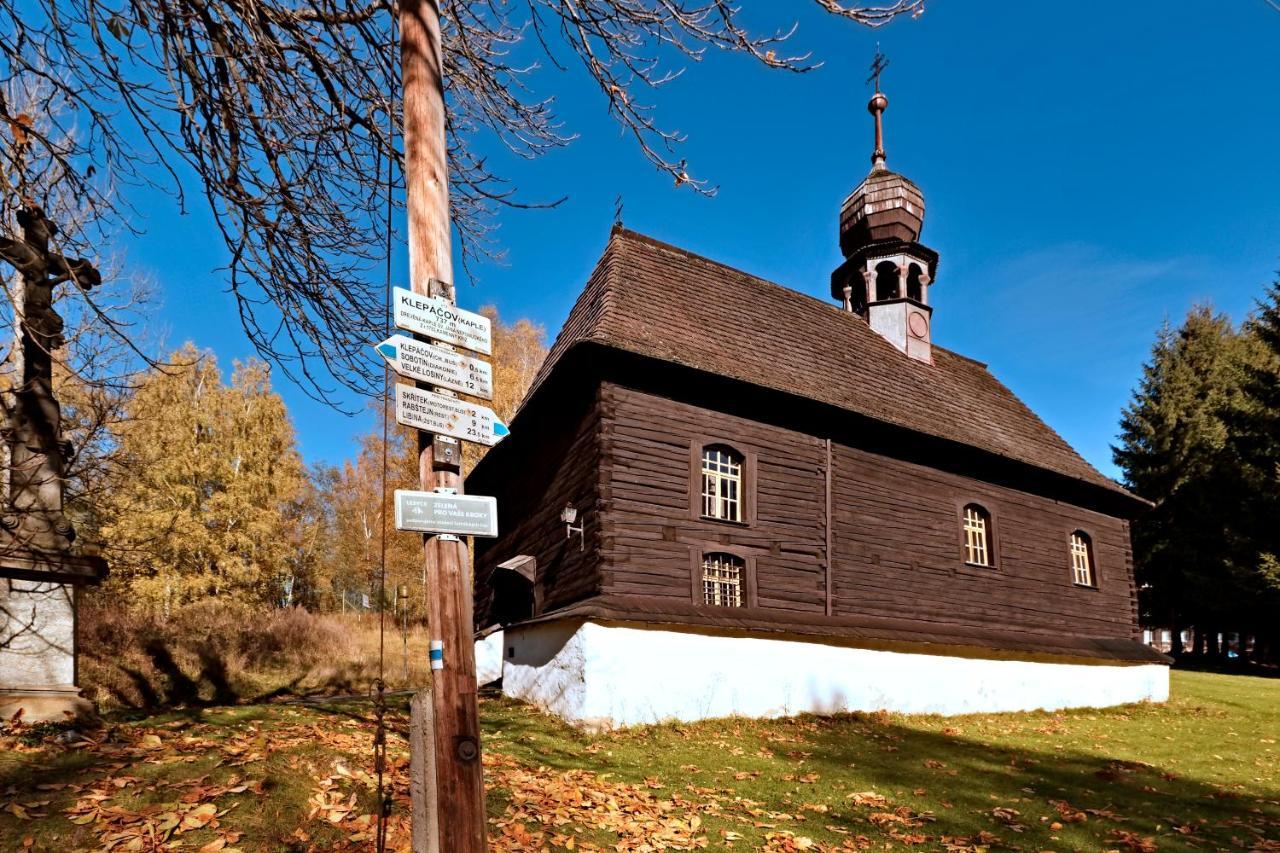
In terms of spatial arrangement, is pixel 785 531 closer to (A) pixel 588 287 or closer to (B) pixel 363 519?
(A) pixel 588 287

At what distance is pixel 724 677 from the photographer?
12312 millimetres

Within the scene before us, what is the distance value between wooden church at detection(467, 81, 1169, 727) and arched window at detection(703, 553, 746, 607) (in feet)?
0.12

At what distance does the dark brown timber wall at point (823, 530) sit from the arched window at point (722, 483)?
9.8 inches

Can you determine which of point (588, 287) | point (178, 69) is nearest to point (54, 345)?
point (178, 69)

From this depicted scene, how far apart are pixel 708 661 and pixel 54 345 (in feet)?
32.2

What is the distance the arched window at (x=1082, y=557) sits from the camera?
63.8 feet

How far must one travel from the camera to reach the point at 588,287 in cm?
1647

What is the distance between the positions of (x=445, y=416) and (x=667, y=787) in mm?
5876

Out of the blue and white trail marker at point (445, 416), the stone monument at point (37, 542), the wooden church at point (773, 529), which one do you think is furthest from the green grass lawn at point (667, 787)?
the blue and white trail marker at point (445, 416)

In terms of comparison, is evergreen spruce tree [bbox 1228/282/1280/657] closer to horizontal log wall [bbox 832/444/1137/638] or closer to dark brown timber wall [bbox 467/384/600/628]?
horizontal log wall [bbox 832/444/1137/638]

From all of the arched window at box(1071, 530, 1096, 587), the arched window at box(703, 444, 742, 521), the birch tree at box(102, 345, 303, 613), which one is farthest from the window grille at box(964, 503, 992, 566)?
the birch tree at box(102, 345, 303, 613)

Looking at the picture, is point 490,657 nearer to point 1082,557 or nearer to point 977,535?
point 977,535

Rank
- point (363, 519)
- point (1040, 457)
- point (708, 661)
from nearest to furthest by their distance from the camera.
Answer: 1. point (708, 661)
2. point (1040, 457)
3. point (363, 519)

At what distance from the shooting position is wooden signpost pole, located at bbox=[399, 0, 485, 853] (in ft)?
12.0
